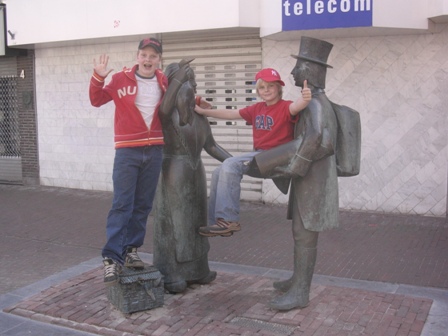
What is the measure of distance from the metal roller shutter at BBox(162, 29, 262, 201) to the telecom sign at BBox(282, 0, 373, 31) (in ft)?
4.05

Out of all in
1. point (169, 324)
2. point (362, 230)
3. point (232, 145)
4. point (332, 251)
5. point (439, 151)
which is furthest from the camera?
point (232, 145)

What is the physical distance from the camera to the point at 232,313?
4.92m

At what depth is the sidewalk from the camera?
15.5ft

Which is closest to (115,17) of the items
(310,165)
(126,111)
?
(126,111)

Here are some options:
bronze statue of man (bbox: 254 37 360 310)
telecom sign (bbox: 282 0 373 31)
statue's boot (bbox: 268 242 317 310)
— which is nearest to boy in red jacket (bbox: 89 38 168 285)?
bronze statue of man (bbox: 254 37 360 310)

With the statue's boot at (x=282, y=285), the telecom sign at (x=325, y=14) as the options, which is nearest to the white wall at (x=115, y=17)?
the telecom sign at (x=325, y=14)

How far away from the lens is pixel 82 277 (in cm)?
598

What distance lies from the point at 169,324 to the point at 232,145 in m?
6.05

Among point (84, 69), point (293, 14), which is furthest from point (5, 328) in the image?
point (84, 69)

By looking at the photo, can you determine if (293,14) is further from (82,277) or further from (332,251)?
(82,277)

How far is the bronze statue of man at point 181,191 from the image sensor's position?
5074 mm

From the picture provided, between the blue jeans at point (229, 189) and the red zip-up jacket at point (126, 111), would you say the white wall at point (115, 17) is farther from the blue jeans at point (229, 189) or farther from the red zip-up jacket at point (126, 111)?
the blue jeans at point (229, 189)

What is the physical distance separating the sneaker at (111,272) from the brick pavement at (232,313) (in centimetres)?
37

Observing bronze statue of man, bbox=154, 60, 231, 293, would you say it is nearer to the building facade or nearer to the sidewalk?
the sidewalk
